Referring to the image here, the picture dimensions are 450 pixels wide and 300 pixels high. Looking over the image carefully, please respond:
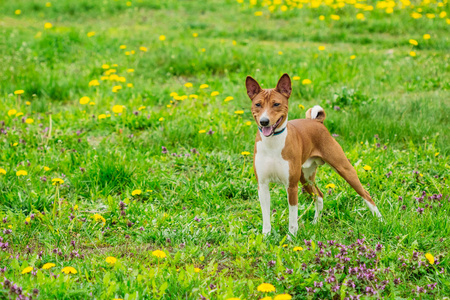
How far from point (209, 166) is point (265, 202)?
135 centimetres

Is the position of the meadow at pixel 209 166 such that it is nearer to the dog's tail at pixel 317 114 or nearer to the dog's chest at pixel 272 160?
the dog's chest at pixel 272 160

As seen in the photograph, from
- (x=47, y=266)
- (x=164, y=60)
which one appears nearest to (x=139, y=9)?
(x=164, y=60)

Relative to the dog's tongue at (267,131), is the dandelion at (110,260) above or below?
below

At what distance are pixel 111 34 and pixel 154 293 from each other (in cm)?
784

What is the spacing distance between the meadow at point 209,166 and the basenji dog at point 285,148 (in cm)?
31

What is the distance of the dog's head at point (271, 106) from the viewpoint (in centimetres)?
340

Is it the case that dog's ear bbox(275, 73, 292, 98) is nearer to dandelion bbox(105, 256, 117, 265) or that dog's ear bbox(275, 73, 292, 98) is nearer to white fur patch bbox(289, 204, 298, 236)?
white fur patch bbox(289, 204, 298, 236)

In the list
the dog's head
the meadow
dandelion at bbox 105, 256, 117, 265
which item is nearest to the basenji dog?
the dog's head

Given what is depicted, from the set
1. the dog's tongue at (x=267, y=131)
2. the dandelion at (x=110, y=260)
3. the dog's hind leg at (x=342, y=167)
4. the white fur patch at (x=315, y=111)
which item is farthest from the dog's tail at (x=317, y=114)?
the dandelion at (x=110, y=260)

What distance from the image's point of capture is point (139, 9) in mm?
12375

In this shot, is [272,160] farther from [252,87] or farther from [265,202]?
[252,87]

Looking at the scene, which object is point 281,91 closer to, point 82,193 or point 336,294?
point 336,294

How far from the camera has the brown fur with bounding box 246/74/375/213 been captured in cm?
348

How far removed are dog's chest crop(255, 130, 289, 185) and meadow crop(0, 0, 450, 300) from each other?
1.61ft
